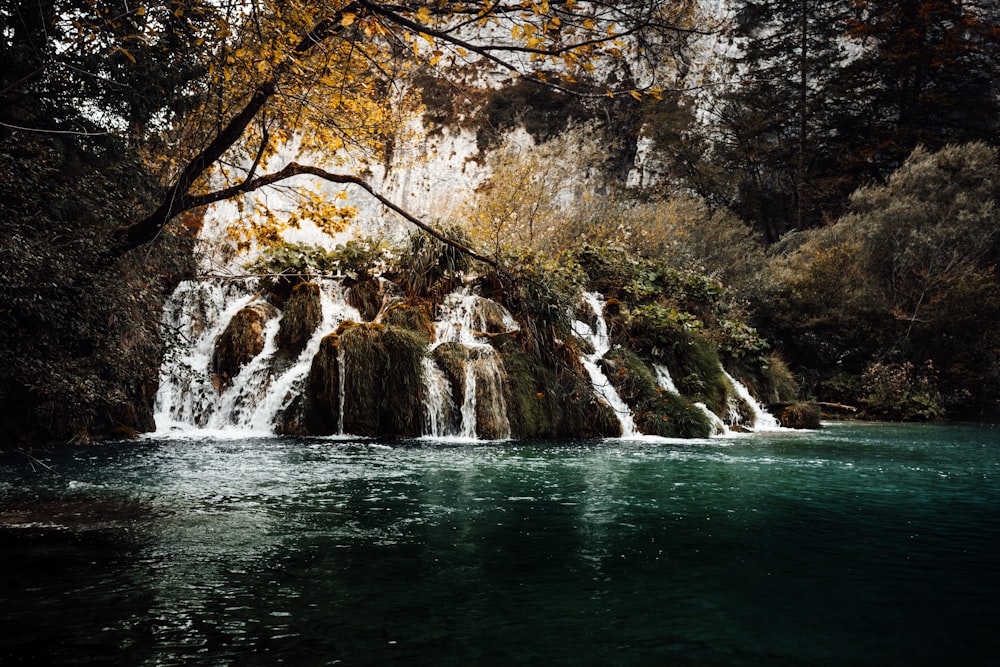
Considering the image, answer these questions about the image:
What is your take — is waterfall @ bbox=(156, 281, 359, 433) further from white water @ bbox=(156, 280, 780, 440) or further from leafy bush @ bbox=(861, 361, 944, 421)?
leafy bush @ bbox=(861, 361, 944, 421)

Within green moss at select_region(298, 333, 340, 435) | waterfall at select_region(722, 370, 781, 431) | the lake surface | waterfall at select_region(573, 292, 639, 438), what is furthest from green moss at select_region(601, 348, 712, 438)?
green moss at select_region(298, 333, 340, 435)

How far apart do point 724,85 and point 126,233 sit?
3291 centimetres

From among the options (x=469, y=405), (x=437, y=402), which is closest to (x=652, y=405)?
(x=469, y=405)

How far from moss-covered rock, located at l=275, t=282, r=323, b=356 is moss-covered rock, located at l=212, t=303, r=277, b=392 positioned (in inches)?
18.2

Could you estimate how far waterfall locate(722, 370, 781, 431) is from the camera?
51.7ft

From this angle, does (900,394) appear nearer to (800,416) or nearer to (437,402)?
(800,416)

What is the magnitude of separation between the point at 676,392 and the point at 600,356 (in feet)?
6.45

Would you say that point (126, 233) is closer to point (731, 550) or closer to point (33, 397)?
point (33, 397)

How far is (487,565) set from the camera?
4.39 m

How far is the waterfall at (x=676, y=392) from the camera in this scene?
14.1 meters

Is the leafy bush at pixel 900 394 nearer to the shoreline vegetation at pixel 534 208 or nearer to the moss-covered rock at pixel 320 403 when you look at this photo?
the shoreline vegetation at pixel 534 208

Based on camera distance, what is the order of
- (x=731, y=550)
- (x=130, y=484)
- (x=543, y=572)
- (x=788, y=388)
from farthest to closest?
(x=788, y=388), (x=130, y=484), (x=731, y=550), (x=543, y=572)

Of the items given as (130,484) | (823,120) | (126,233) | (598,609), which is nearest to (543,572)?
(598,609)

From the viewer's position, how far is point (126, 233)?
7.57m
